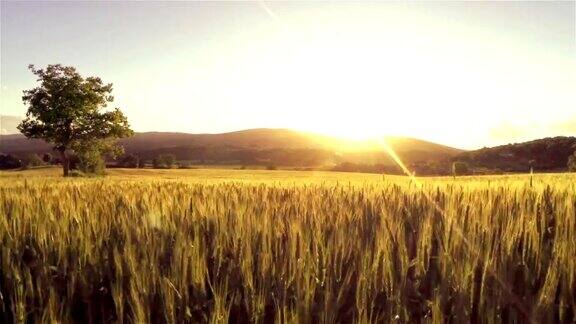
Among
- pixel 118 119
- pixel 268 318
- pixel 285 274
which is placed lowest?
pixel 268 318

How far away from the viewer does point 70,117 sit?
48156 millimetres

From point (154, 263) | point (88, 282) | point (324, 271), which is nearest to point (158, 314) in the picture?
point (154, 263)

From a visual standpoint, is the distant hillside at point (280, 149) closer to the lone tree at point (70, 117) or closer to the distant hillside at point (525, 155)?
the distant hillside at point (525, 155)

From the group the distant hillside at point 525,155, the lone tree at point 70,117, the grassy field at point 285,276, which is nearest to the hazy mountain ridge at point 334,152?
the distant hillside at point 525,155

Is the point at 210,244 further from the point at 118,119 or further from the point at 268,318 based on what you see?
the point at 118,119

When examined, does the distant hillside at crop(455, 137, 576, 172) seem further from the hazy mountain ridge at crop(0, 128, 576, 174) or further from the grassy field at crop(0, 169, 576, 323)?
the grassy field at crop(0, 169, 576, 323)

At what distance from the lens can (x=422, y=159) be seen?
11412 centimetres

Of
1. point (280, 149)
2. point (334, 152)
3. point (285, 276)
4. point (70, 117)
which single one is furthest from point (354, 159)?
point (285, 276)

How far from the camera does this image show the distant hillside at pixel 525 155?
9688cm

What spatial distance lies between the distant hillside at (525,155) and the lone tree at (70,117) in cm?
7125

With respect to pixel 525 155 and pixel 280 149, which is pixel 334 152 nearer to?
pixel 280 149

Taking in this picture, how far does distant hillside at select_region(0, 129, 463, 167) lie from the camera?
11106cm

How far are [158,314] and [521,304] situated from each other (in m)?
1.13

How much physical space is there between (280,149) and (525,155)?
5543 cm
